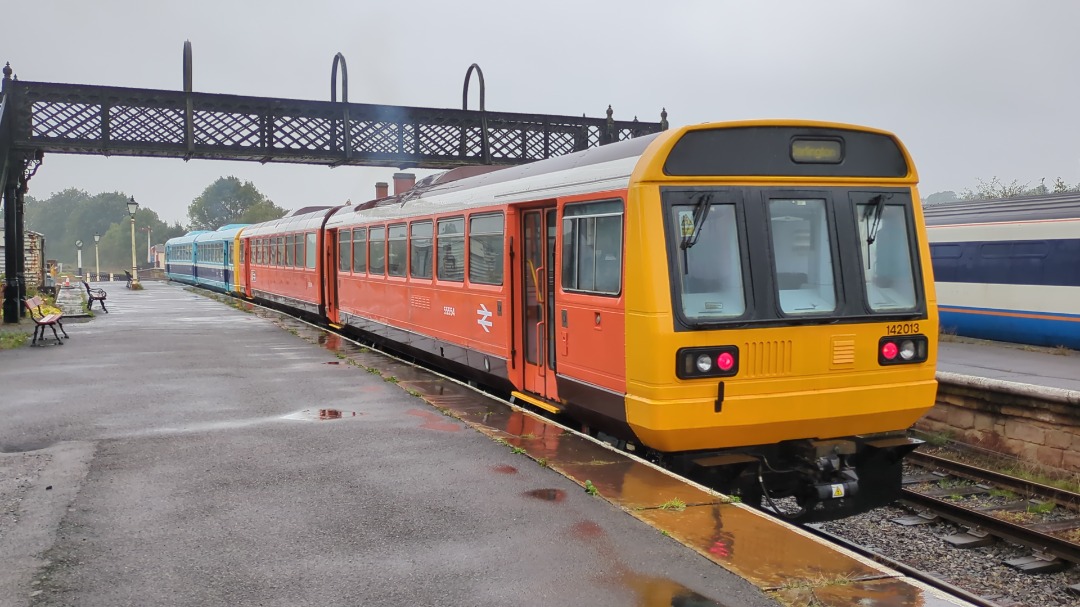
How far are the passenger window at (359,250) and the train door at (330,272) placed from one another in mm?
1896

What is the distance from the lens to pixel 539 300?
8031 mm

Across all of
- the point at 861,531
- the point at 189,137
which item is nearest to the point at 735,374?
the point at 861,531

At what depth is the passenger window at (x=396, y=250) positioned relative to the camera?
1269cm

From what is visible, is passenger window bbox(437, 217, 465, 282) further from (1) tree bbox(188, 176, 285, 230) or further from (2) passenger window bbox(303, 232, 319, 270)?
(1) tree bbox(188, 176, 285, 230)

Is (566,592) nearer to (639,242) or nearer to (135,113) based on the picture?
(639,242)

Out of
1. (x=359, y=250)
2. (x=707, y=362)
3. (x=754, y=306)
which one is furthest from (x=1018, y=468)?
(x=359, y=250)

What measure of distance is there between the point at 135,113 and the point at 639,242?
61.0 feet

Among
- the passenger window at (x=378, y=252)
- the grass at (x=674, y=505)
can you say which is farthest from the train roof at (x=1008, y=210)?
the grass at (x=674, y=505)

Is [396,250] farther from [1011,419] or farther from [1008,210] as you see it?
[1008,210]

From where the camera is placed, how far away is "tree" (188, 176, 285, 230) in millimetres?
134000

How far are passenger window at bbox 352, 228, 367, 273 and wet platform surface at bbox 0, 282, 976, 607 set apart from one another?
19.0 ft

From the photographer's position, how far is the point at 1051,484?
28.4ft

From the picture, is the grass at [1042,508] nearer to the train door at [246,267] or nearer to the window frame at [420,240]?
the window frame at [420,240]

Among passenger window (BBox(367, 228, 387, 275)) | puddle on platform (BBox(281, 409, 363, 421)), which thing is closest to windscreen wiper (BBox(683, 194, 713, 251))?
puddle on platform (BBox(281, 409, 363, 421))
